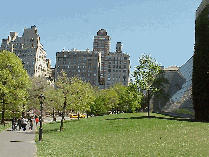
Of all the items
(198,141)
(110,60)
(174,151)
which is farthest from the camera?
(110,60)

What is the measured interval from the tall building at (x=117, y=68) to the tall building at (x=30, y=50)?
153 feet

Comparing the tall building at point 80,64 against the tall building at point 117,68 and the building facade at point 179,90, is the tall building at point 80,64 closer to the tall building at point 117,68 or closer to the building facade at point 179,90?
the tall building at point 117,68

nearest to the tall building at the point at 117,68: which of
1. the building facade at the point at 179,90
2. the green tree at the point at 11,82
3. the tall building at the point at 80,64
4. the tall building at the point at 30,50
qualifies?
the tall building at the point at 80,64

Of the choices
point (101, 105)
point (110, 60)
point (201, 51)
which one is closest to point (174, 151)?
point (201, 51)

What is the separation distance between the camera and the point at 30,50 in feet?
523

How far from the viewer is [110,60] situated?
635 ft

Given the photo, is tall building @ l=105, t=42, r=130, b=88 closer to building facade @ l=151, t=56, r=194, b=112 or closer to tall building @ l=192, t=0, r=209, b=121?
building facade @ l=151, t=56, r=194, b=112

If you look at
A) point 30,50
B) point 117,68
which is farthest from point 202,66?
point 117,68

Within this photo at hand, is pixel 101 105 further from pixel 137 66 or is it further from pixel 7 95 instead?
pixel 7 95

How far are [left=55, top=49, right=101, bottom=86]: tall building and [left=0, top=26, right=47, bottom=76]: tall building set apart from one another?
26429 millimetres

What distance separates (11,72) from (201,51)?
34.0m

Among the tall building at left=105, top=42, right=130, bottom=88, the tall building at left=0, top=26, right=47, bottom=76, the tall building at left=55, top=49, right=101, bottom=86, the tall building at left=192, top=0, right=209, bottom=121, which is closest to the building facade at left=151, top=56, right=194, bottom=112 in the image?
the tall building at left=192, top=0, right=209, bottom=121

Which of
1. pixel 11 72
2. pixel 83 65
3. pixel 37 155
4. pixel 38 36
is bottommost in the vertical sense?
pixel 37 155

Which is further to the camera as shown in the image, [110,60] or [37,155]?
[110,60]
